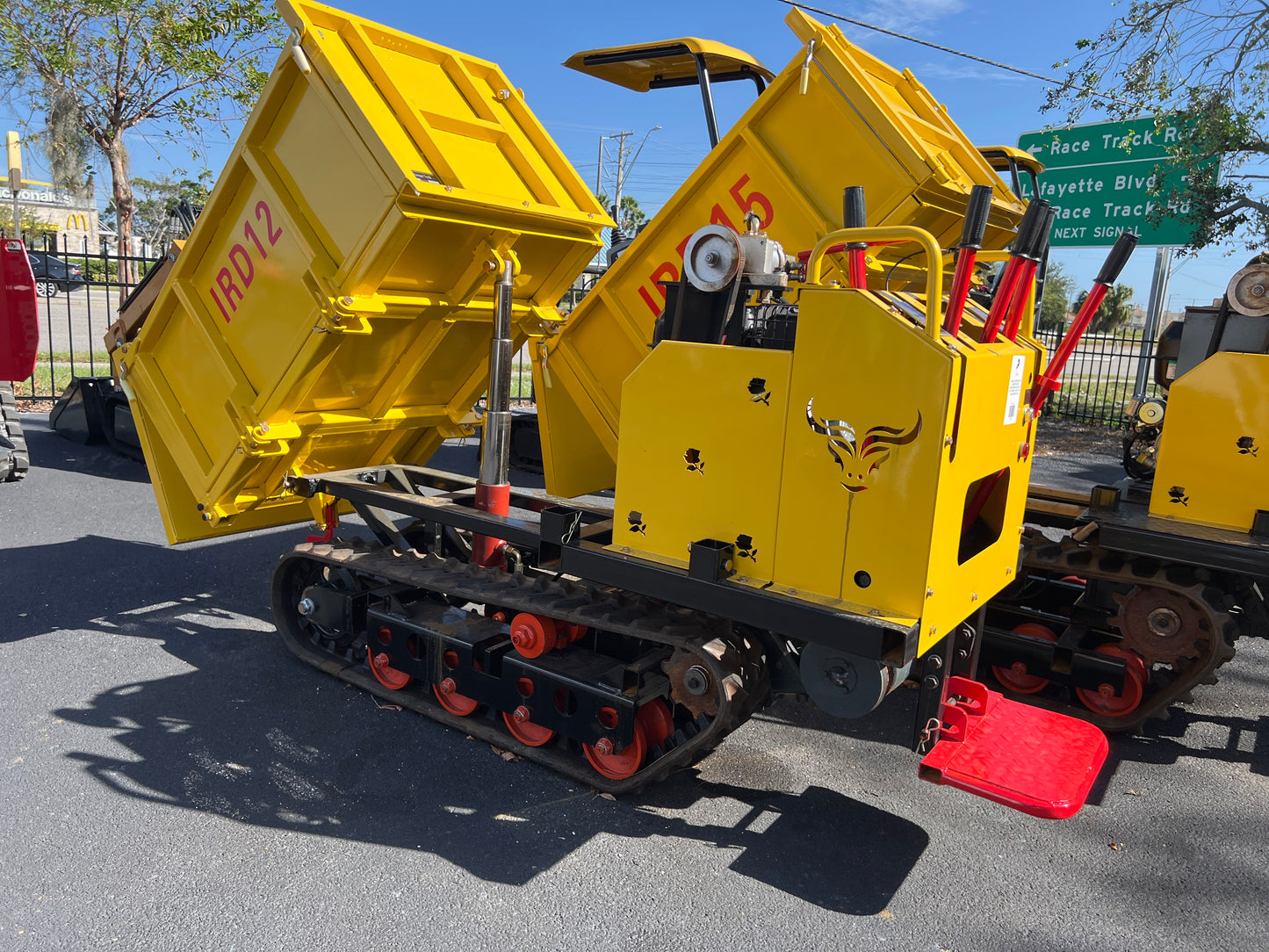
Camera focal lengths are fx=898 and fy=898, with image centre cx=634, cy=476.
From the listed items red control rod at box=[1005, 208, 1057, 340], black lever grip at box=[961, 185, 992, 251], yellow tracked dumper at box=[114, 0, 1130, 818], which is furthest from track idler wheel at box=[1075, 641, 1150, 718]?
black lever grip at box=[961, 185, 992, 251]

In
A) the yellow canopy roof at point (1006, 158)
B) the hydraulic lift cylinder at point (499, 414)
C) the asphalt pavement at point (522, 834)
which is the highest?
the yellow canopy roof at point (1006, 158)

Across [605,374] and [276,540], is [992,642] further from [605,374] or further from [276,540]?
[276,540]

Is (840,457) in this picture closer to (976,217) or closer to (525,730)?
(976,217)

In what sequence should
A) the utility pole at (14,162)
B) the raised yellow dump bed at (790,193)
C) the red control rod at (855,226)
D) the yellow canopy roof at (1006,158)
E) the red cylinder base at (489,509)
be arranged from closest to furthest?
the red control rod at (855,226) → the raised yellow dump bed at (790,193) → the red cylinder base at (489,509) → the yellow canopy roof at (1006,158) → the utility pole at (14,162)

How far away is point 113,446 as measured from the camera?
10.1m

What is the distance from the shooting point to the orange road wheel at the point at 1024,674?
17.1 feet

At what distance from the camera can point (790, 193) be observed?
15.1 ft

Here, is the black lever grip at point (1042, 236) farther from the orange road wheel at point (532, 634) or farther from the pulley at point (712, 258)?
the orange road wheel at point (532, 634)

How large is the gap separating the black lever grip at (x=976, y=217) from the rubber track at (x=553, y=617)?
1763 millimetres

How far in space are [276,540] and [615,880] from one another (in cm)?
517

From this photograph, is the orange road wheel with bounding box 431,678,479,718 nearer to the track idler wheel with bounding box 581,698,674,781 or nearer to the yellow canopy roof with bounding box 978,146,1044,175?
the track idler wheel with bounding box 581,698,674,781

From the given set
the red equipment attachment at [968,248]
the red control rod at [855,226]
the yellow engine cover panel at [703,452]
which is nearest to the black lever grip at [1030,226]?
the red equipment attachment at [968,248]

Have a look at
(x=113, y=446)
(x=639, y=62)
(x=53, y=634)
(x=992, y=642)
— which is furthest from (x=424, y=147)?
(x=113, y=446)

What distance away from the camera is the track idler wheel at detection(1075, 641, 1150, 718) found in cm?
488
